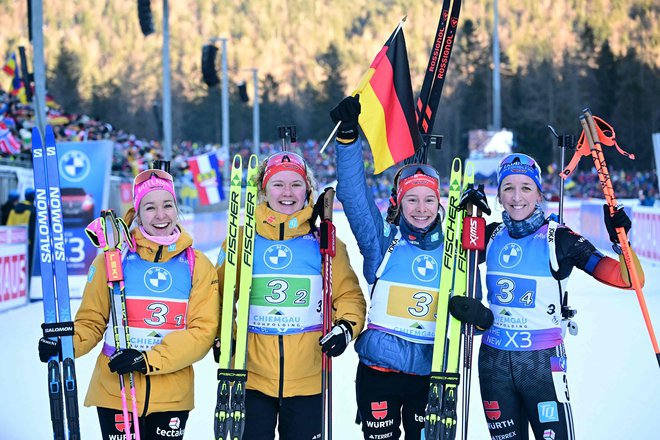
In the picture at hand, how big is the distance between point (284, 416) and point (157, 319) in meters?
0.72

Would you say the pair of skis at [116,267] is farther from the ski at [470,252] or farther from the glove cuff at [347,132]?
the ski at [470,252]

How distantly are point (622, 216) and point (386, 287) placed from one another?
1.15 m

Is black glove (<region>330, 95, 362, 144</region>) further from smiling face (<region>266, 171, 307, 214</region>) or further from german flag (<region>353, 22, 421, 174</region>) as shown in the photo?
german flag (<region>353, 22, 421, 174</region>)

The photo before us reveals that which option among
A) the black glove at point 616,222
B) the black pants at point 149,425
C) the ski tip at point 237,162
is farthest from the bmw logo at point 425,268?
the black pants at point 149,425

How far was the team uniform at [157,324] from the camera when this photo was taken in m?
3.84

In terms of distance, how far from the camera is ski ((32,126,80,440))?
3982 mm

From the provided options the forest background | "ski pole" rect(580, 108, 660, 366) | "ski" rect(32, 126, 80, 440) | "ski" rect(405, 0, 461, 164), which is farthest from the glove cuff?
the forest background

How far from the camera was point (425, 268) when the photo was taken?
4.09 metres

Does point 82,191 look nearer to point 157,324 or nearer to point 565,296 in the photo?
point 157,324

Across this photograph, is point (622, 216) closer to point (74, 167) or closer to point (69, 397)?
point (69, 397)

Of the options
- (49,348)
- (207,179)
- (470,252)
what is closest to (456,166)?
(470,252)

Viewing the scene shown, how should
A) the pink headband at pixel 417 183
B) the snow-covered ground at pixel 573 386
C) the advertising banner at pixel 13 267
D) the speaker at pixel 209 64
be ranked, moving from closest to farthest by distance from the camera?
the pink headband at pixel 417 183 → the snow-covered ground at pixel 573 386 → the advertising banner at pixel 13 267 → the speaker at pixel 209 64

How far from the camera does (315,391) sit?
4023mm

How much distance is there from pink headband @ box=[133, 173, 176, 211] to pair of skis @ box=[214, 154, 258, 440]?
13.6 inches
